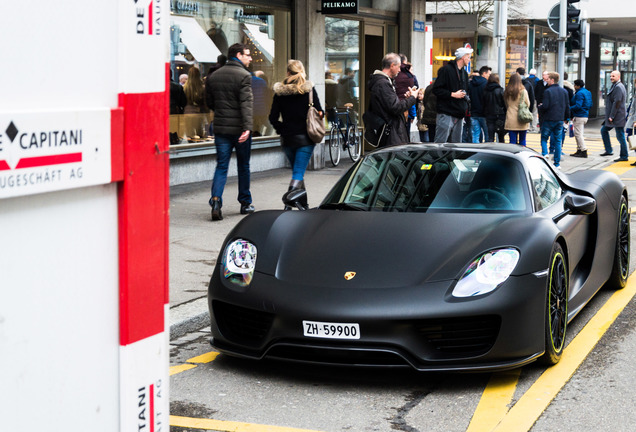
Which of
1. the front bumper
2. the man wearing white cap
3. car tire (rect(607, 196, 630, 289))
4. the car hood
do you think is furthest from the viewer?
the man wearing white cap

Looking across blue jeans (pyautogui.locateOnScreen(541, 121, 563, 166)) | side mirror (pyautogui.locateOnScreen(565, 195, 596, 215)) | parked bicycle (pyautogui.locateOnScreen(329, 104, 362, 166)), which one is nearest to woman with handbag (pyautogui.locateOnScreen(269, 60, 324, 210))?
side mirror (pyautogui.locateOnScreen(565, 195, 596, 215))

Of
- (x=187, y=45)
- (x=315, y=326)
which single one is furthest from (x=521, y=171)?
(x=187, y=45)

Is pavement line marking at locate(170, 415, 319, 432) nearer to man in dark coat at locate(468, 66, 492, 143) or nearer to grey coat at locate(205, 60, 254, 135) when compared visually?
grey coat at locate(205, 60, 254, 135)

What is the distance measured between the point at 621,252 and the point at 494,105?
11.3 metres

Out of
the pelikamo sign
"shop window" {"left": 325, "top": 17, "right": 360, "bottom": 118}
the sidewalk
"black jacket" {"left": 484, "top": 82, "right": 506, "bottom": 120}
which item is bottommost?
the sidewalk

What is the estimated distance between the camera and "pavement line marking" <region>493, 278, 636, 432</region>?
4.46m

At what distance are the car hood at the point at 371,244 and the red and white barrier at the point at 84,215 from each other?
2757 millimetres

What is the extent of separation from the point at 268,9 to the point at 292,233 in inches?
465

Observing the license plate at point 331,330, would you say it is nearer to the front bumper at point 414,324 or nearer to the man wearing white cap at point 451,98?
the front bumper at point 414,324

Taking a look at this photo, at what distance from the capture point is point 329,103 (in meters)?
19.1

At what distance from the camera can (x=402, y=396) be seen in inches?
192

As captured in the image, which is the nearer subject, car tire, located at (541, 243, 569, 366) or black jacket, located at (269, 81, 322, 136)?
car tire, located at (541, 243, 569, 366)

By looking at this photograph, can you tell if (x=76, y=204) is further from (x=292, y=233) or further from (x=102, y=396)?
(x=292, y=233)

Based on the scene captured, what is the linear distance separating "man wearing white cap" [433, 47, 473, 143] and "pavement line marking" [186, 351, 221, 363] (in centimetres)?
887
